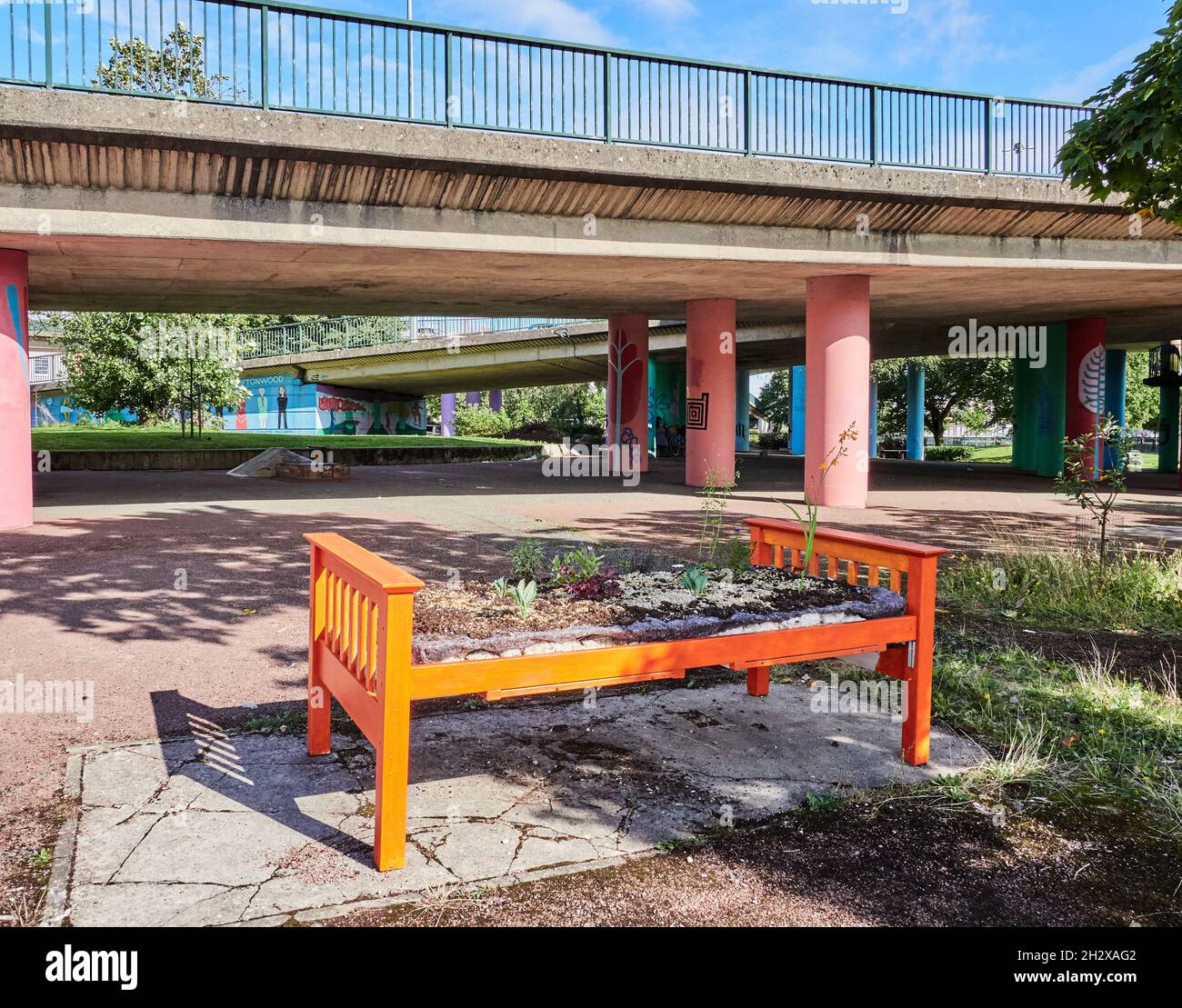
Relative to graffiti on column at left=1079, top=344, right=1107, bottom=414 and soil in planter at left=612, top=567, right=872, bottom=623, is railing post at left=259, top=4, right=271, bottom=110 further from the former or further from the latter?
graffiti on column at left=1079, top=344, right=1107, bottom=414

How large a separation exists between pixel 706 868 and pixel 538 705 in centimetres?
206

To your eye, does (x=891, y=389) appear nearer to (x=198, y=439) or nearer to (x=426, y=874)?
(x=198, y=439)

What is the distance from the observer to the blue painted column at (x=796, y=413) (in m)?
46.6

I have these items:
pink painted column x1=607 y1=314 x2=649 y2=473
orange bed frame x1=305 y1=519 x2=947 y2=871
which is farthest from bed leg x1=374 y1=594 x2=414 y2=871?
pink painted column x1=607 y1=314 x2=649 y2=473

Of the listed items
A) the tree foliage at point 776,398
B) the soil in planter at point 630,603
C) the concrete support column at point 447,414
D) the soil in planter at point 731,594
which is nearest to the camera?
the soil in planter at point 630,603

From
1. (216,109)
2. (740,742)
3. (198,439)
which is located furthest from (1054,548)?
(198,439)

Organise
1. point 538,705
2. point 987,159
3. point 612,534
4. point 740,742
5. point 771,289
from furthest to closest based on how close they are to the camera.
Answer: point 771,289 < point 987,159 < point 612,534 < point 538,705 < point 740,742

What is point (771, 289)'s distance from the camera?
1812 cm

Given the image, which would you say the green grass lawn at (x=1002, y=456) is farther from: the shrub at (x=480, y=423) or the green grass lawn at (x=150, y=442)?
the green grass lawn at (x=150, y=442)

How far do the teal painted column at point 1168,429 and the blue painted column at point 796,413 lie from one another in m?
16.6

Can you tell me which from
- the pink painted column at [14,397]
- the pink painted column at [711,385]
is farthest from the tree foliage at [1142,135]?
the pink painted column at [711,385]

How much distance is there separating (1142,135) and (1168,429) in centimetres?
2843

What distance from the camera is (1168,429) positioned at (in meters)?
30.3

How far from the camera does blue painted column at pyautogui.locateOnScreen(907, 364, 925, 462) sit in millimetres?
47062
